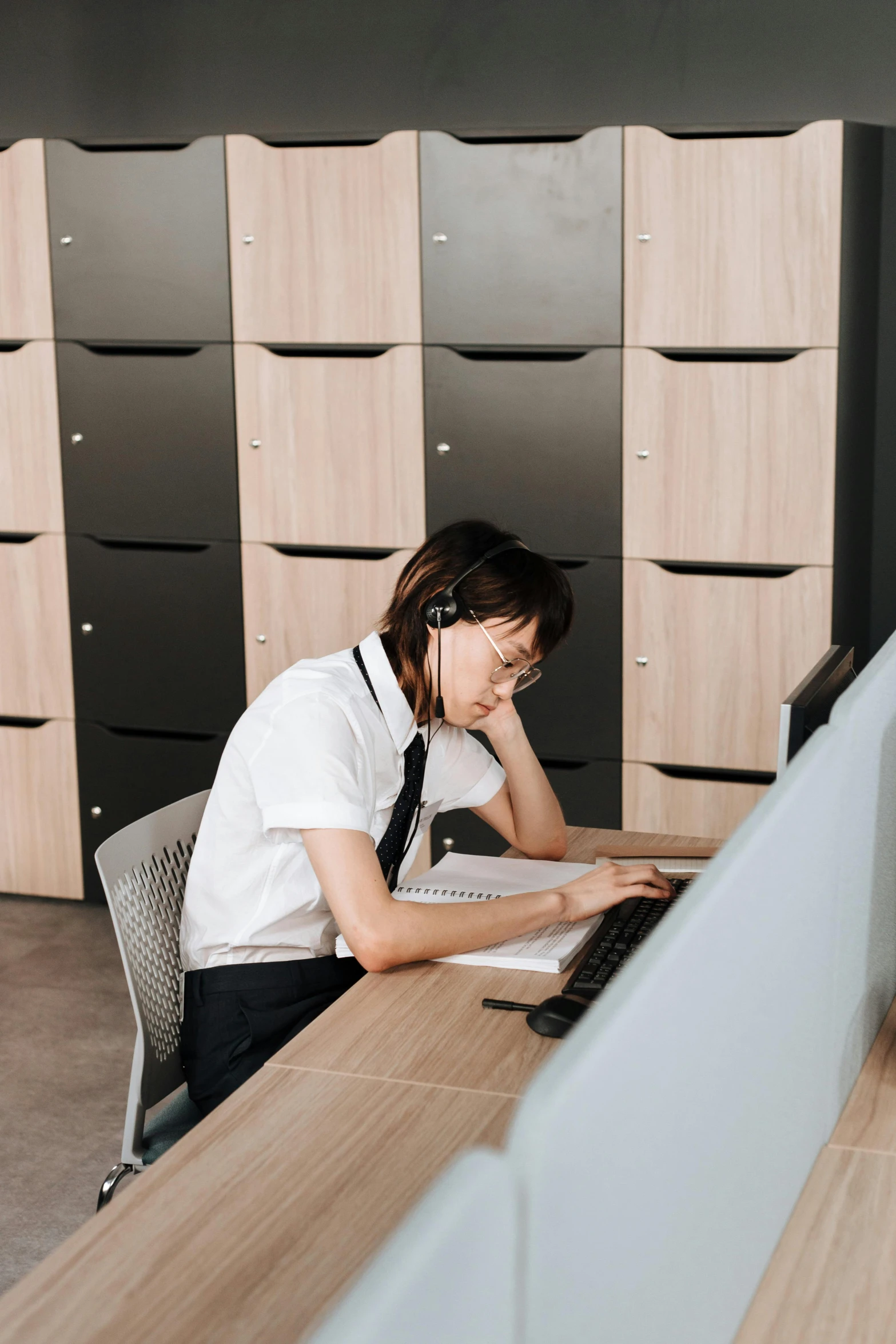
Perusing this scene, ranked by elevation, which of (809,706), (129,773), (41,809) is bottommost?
(41,809)

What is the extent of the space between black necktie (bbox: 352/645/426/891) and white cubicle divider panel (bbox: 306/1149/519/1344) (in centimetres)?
121

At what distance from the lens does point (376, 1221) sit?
107 centimetres

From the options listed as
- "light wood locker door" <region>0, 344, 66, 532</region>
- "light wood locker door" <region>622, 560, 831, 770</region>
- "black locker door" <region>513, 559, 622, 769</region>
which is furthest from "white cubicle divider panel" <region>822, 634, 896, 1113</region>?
"light wood locker door" <region>0, 344, 66, 532</region>

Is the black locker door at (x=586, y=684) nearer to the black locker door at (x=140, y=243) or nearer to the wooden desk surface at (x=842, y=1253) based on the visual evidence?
the black locker door at (x=140, y=243)

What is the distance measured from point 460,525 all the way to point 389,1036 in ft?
2.23

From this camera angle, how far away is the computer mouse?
138cm

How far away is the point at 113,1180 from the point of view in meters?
1.60

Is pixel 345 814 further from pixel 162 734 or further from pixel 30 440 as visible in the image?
pixel 30 440

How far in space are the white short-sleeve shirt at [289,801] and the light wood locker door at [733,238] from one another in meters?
1.46

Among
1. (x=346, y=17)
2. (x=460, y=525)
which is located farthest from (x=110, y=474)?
(x=460, y=525)

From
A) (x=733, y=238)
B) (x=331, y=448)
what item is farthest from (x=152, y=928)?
(x=733, y=238)

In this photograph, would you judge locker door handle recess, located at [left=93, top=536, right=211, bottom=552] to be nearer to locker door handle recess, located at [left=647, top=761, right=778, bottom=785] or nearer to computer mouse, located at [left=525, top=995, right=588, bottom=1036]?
locker door handle recess, located at [left=647, top=761, right=778, bottom=785]

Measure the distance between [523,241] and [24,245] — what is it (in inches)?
49.8

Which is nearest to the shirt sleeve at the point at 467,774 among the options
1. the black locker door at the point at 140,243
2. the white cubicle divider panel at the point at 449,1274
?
the white cubicle divider panel at the point at 449,1274
